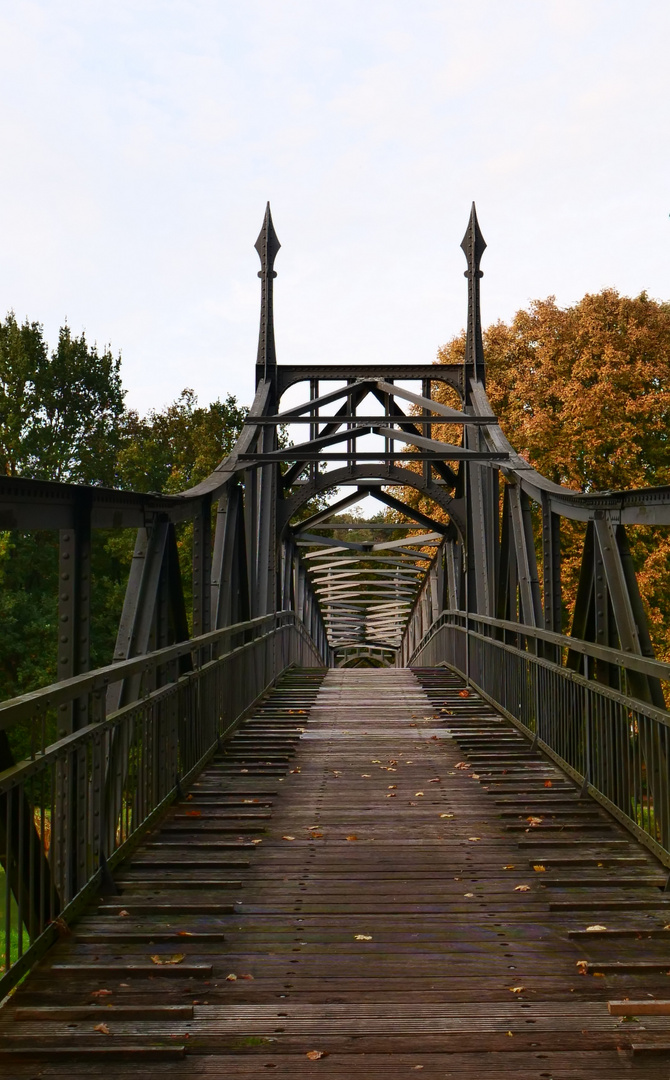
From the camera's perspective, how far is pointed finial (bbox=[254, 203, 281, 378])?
17.8m

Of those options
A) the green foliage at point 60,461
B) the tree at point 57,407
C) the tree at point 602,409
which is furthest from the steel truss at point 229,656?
the tree at point 57,407

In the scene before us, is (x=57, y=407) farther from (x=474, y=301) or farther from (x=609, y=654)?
(x=609, y=654)

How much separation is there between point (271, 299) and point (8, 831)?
15.2 m

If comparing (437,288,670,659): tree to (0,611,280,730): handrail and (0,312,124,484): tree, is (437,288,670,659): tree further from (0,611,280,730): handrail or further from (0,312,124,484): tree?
(0,312,124,484): tree

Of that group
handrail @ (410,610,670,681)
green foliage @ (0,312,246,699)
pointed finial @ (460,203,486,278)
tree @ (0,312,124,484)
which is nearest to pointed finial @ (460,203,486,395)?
pointed finial @ (460,203,486,278)

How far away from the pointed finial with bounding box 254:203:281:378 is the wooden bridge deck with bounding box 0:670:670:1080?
11440 mm

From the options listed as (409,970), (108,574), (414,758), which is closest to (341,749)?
(414,758)

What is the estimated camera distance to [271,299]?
1797cm

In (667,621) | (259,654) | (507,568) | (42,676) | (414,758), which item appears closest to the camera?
(414,758)

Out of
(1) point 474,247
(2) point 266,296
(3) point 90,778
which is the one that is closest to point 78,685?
(3) point 90,778

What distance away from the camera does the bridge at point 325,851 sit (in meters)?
3.51

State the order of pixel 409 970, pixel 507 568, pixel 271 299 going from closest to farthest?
pixel 409 970 → pixel 507 568 → pixel 271 299

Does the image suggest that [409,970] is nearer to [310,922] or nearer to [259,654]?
[310,922]

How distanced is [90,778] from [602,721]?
3378 millimetres
